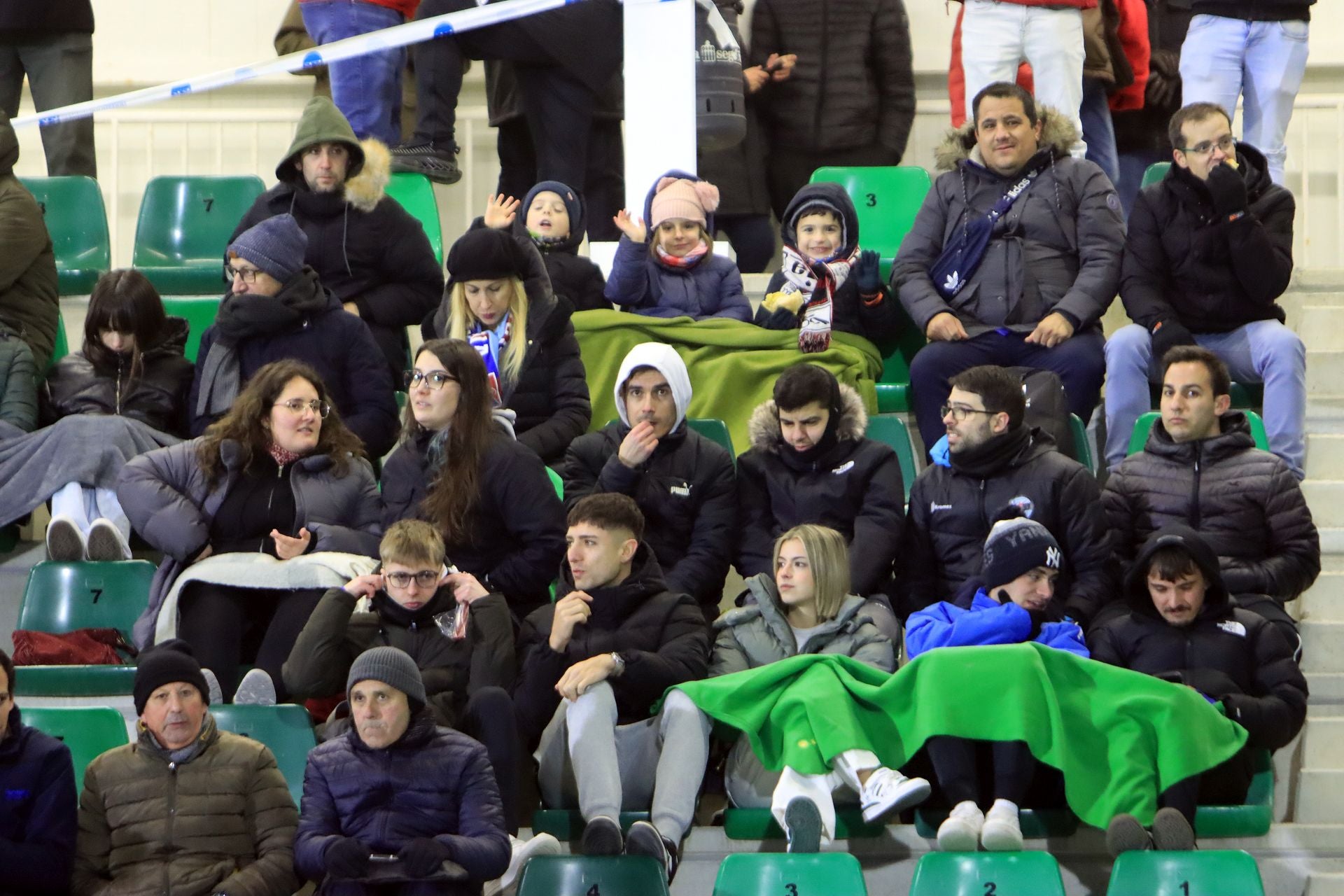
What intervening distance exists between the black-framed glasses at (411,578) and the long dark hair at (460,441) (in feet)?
1.24

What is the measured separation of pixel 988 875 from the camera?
4.78 meters

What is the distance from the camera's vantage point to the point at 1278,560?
5.64 meters

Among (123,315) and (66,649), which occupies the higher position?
(123,315)

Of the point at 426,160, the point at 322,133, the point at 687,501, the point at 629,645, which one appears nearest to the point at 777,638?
the point at 629,645

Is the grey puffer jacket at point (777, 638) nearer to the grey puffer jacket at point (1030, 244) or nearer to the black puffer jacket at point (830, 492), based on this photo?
the black puffer jacket at point (830, 492)

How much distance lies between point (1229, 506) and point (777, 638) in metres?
1.30

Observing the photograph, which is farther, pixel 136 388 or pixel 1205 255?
pixel 1205 255

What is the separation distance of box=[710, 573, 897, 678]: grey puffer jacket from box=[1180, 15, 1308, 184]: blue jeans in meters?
3.01

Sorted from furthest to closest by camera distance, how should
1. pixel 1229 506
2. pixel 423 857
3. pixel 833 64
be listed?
pixel 833 64 < pixel 1229 506 < pixel 423 857

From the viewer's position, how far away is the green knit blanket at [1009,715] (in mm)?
5031

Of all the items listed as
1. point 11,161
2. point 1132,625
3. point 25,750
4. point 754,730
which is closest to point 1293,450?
point 1132,625

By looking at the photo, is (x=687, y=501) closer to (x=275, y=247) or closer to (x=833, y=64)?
(x=275, y=247)

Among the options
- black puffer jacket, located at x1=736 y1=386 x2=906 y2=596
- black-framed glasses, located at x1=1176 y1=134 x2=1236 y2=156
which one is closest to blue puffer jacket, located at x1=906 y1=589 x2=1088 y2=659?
black puffer jacket, located at x1=736 y1=386 x2=906 y2=596

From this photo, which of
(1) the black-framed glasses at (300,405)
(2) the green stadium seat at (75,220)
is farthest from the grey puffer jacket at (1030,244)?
(2) the green stadium seat at (75,220)
